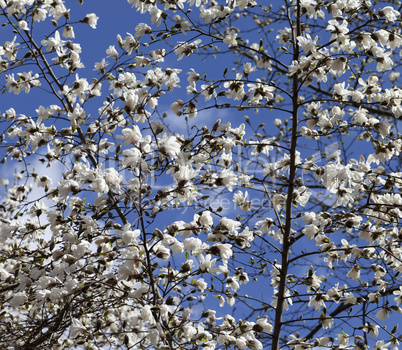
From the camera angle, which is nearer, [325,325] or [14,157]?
[325,325]

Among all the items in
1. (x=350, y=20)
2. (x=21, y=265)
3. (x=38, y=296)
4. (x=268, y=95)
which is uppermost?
(x=350, y=20)

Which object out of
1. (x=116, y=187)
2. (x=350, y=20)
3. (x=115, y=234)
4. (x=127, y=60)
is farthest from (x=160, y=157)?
(x=350, y=20)

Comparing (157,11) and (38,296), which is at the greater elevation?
(157,11)

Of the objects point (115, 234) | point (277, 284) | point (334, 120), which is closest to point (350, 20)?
point (334, 120)

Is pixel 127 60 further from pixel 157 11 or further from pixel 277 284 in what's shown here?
pixel 277 284

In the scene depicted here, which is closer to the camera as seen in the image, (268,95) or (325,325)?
(325,325)

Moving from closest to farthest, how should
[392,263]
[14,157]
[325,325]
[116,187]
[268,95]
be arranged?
[116,187], [325,325], [268,95], [392,263], [14,157]

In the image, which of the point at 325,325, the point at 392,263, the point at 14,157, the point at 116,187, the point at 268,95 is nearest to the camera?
the point at 116,187

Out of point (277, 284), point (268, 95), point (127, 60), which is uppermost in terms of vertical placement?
point (127, 60)

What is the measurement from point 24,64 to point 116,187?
1934mm

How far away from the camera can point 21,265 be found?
11.0 feet

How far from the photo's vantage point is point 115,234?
272 cm

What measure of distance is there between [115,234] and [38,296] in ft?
1.92

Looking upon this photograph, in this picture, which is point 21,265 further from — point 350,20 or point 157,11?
point 350,20
